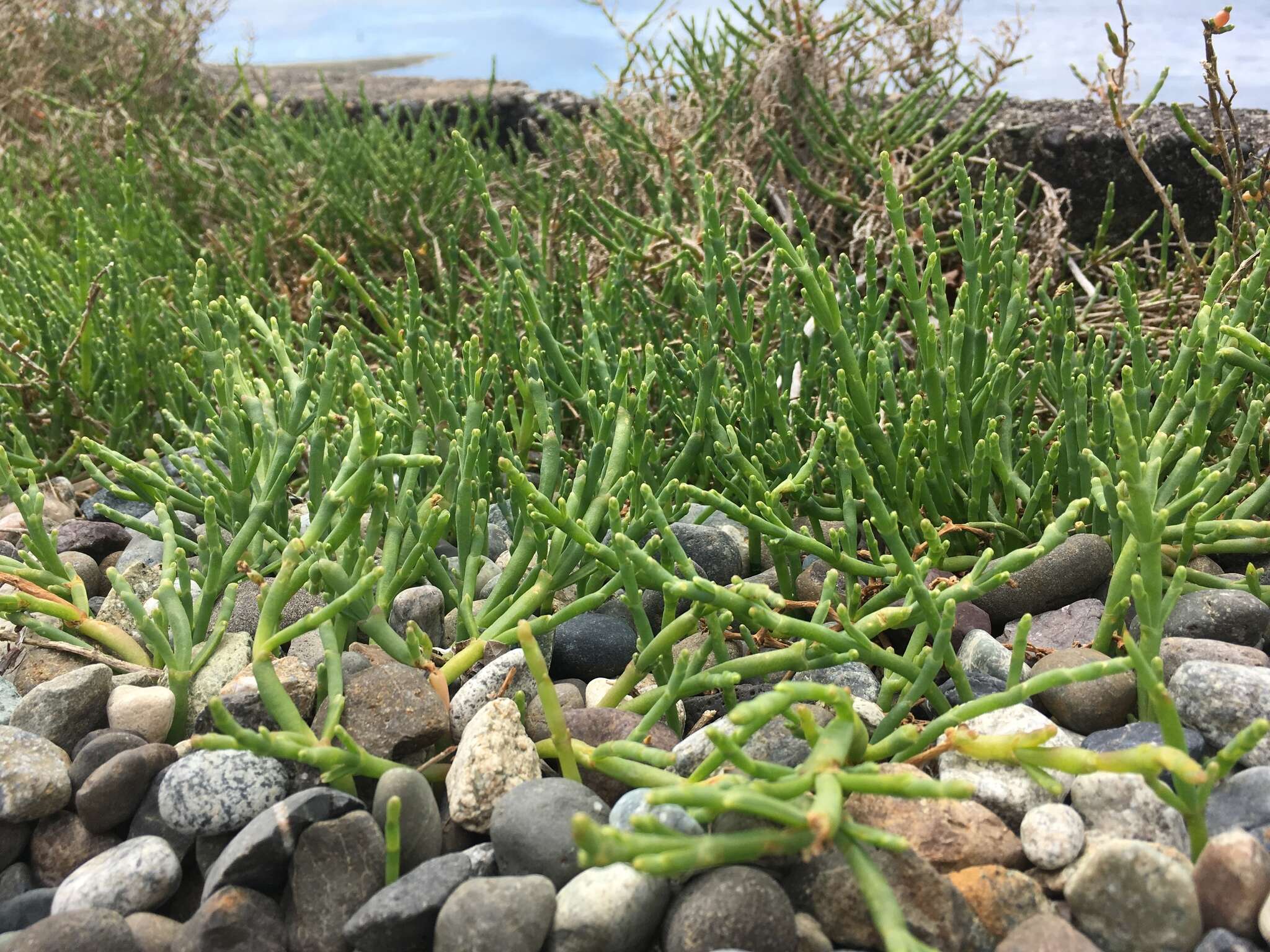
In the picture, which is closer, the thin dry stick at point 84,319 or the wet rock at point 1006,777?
the wet rock at point 1006,777

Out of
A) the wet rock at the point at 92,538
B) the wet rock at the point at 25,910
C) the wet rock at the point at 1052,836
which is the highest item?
the wet rock at the point at 1052,836

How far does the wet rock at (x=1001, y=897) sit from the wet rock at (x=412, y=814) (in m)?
0.59

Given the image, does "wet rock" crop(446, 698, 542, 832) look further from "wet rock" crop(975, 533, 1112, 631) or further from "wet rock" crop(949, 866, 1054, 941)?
"wet rock" crop(975, 533, 1112, 631)

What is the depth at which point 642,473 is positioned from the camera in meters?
1.91

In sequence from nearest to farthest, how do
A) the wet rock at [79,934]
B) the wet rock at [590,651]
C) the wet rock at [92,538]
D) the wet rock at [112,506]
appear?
the wet rock at [79,934]
the wet rock at [590,651]
the wet rock at [92,538]
the wet rock at [112,506]

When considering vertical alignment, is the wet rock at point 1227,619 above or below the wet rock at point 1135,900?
above

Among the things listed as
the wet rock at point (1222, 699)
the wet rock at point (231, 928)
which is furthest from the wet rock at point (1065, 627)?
the wet rock at point (231, 928)

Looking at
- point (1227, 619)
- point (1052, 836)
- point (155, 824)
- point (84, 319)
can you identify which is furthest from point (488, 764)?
point (84, 319)

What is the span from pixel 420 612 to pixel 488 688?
0.32 metres

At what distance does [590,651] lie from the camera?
65.5 inches

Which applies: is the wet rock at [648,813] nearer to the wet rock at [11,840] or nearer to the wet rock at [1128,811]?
the wet rock at [1128,811]

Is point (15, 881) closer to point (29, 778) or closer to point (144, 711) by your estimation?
point (29, 778)

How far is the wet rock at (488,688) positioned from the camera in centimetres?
145

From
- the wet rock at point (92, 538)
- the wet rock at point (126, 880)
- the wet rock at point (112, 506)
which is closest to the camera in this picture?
the wet rock at point (126, 880)
